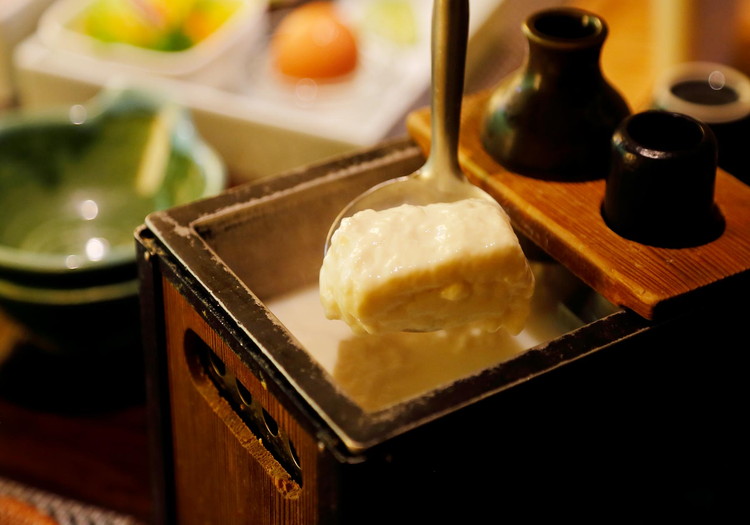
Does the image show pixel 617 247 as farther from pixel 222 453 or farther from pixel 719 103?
pixel 719 103

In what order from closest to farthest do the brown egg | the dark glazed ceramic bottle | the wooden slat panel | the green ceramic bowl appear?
the wooden slat panel, the dark glazed ceramic bottle, the green ceramic bowl, the brown egg

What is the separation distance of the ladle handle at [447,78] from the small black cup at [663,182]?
134 millimetres

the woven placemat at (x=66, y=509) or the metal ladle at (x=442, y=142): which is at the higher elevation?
the metal ladle at (x=442, y=142)

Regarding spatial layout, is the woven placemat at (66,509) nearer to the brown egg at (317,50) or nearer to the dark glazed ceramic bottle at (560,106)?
the dark glazed ceramic bottle at (560,106)

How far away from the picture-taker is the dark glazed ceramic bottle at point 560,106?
75 cm

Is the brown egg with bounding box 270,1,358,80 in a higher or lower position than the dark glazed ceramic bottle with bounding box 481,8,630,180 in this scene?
lower

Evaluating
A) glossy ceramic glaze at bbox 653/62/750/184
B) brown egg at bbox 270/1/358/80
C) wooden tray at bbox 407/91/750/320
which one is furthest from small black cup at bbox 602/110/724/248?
brown egg at bbox 270/1/358/80

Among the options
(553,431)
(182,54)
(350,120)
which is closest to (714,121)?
(553,431)

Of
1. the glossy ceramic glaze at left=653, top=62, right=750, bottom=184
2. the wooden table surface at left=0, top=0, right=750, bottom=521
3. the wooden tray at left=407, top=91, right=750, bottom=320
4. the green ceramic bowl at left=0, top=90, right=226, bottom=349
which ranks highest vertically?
the wooden tray at left=407, top=91, right=750, bottom=320

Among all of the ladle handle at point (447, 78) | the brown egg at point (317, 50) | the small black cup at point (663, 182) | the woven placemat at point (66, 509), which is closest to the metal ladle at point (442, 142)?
the ladle handle at point (447, 78)

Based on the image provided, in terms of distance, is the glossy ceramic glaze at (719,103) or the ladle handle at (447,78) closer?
the ladle handle at (447,78)

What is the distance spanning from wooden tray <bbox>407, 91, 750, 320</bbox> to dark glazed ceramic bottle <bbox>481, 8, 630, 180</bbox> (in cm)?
2

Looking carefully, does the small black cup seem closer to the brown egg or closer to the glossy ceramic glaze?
the glossy ceramic glaze

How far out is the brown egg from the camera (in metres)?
1.72
